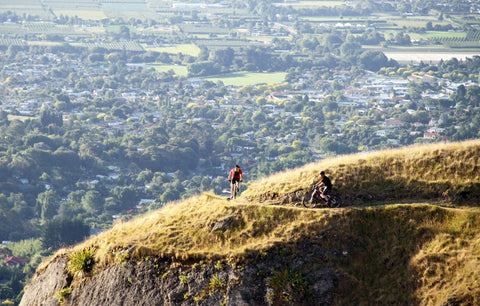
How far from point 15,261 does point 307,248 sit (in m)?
62.3

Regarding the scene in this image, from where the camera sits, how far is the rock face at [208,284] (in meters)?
16.3

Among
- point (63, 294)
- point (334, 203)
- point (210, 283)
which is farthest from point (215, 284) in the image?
point (63, 294)

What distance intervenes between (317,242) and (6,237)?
80.0m

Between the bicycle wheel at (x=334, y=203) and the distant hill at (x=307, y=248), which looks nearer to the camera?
the distant hill at (x=307, y=248)

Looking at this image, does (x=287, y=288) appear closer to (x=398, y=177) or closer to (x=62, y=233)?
(x=398, y=177)

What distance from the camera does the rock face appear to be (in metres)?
16.3

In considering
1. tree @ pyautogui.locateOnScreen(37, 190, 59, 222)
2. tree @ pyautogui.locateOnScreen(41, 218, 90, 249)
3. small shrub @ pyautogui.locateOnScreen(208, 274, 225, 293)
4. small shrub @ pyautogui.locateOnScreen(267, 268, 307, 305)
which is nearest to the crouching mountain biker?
small shrub @ pyautogui.locateOnScreen(267, 268, 307, 305)

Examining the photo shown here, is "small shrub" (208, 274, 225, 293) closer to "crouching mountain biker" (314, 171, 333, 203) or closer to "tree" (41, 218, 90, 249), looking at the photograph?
"crouching mountain biker" (314, 171, 333, 203)

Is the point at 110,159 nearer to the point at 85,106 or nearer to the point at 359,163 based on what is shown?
the point at 85,106

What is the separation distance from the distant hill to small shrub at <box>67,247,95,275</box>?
37 millimetres

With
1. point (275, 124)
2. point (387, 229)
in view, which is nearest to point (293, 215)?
point (387, 229)

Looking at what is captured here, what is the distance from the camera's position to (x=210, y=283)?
16.9 m

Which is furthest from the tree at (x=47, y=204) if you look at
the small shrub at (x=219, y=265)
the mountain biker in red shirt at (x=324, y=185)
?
the mountain biker in red shirt at (x=324, y=185)

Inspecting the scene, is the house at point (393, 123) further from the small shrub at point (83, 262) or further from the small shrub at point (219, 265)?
the small shrub at point (219, 265)
